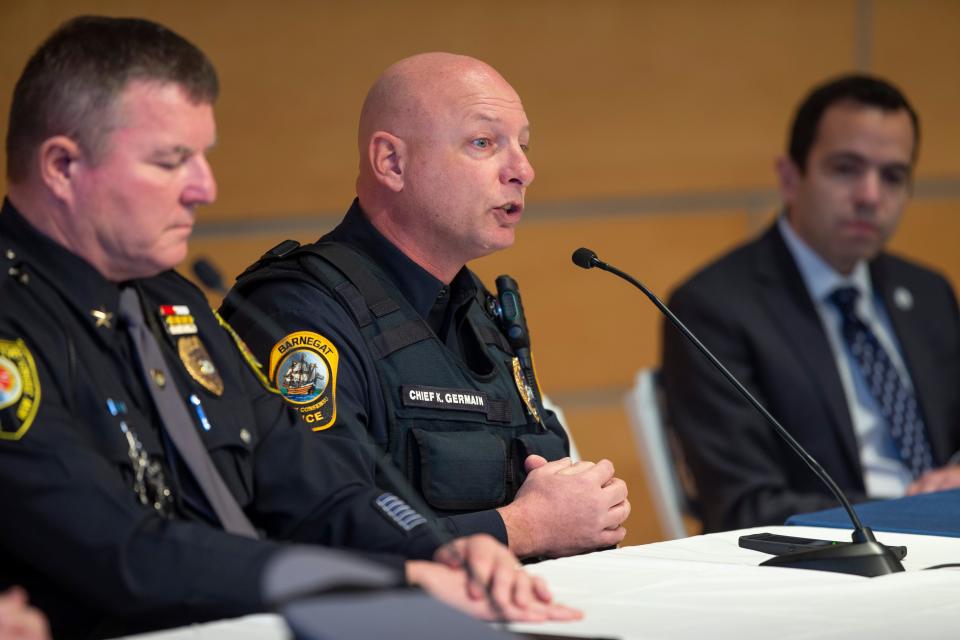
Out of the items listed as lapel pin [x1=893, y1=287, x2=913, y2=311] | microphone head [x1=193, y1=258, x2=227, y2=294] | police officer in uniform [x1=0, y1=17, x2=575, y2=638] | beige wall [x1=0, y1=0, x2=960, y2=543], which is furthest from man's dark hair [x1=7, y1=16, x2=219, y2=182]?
lapel pin [x1=893, y1=287, x2=913, y2=311]

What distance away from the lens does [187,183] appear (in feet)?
4.90

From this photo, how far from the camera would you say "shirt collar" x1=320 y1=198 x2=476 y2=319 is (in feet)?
6.98

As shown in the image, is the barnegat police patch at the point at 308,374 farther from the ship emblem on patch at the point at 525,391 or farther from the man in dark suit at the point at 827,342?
the man in dark suit at the point at 827,342

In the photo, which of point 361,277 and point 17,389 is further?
point 361,277

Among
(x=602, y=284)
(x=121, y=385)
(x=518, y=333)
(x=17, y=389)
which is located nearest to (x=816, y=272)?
(x=602, y=284)

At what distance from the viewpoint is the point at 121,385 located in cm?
149

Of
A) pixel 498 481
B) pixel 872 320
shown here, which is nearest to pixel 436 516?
pixel 498 481

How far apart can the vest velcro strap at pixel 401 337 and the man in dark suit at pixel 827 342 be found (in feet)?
3.56

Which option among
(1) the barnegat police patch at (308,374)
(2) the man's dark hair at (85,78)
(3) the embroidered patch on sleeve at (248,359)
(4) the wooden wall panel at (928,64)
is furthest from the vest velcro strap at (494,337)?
(4) the wooden wall panel at (928,64)

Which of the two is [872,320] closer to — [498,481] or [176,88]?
[498,481]

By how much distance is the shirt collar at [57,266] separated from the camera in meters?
1.46

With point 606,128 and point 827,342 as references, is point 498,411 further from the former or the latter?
point 606,128

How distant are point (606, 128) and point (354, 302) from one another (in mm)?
2137

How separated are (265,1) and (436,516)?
1.98 meters
